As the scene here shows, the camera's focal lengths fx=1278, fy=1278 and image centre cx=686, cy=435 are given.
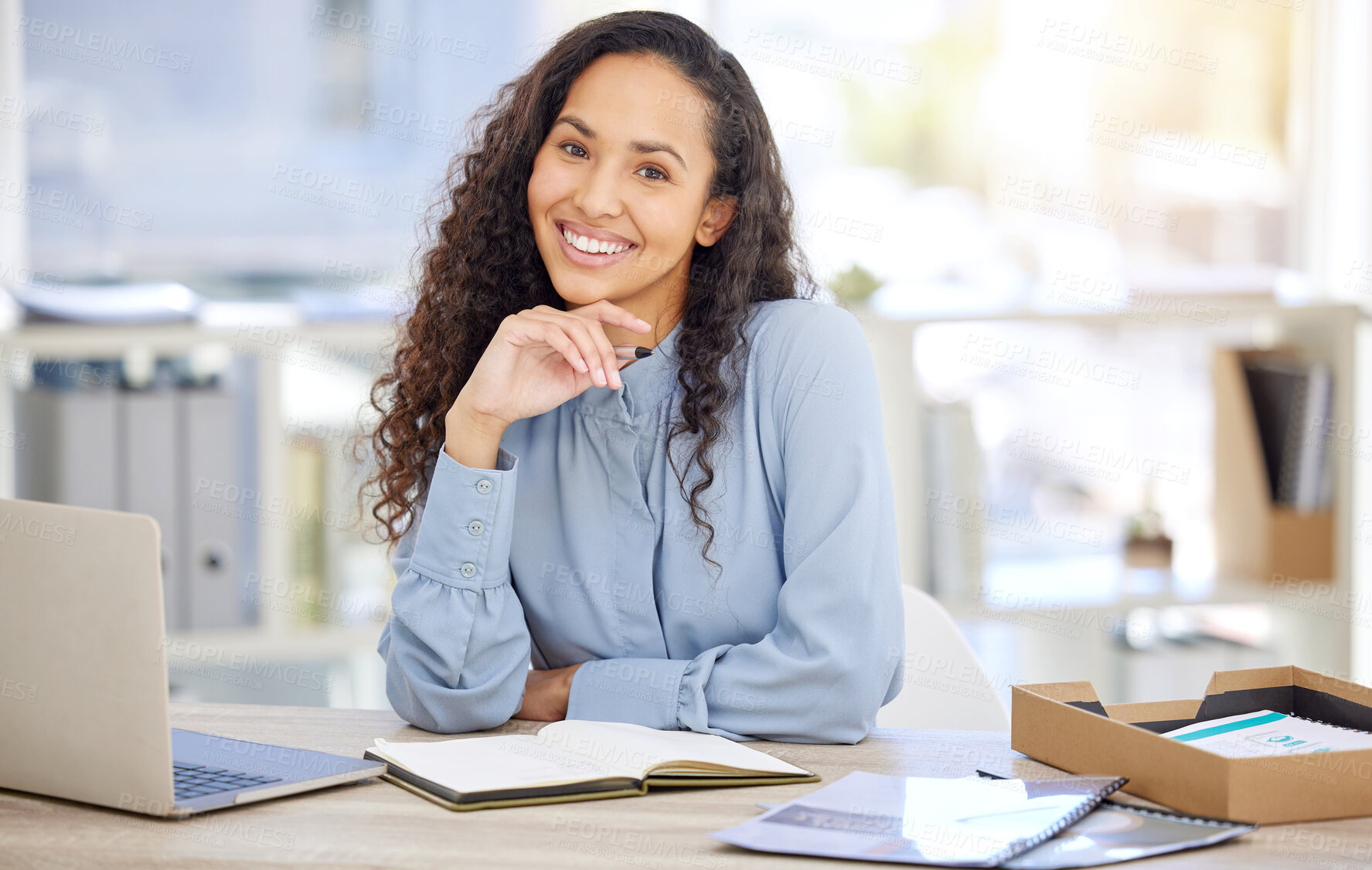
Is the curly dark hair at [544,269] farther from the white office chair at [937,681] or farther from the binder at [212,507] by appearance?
the binder at [212,507]

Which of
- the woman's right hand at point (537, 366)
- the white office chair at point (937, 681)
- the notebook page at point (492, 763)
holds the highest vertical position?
the woman's right hand at point (537, 366)

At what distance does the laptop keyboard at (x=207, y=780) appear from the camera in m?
1.05

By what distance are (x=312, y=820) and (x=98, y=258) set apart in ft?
7.52

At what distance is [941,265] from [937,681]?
1644 millimetres

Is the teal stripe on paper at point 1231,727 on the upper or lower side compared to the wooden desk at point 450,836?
upper

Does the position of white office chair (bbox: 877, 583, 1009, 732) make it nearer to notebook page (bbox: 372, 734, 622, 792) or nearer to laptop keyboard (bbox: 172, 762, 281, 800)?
notebook page (bbox: 372, 734, 622, 792)

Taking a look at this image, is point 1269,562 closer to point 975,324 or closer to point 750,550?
point 975,324

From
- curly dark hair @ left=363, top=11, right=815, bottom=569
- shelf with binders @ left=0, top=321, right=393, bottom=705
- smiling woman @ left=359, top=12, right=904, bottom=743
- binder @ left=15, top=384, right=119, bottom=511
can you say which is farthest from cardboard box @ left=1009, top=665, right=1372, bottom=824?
binder @ left=15, top=384, right=119, bottom=511

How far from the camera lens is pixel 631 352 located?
146 centimetres

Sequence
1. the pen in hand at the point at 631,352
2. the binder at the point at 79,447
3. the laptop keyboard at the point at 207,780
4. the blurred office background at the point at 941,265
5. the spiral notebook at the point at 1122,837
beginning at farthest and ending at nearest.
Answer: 1. the blurred office background at the point at 941,265
2. the binder at the point at 79,447
3. the pen in hand at the point at 631,352
4. the laptop keyboard at the point at 207,780
5. the spiral notebook at the point at 1122,837

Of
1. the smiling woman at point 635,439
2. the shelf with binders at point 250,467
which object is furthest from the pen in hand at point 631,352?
the shelf with binders at point 250,467

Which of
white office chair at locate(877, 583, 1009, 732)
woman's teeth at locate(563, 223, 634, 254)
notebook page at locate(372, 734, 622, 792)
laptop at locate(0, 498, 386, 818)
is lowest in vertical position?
white office chair at locate(877, 583, 1009, 732)

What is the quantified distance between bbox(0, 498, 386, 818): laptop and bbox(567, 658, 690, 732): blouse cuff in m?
0.35

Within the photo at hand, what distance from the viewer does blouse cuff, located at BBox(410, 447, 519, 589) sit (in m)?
1.36
